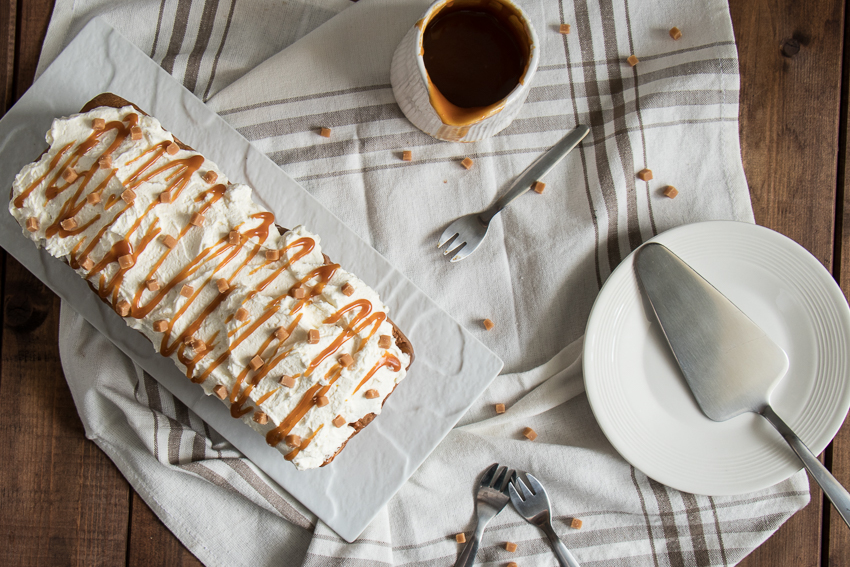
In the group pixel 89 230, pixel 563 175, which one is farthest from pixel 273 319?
pixel 563 175

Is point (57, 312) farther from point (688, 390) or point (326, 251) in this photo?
point (688, 390)

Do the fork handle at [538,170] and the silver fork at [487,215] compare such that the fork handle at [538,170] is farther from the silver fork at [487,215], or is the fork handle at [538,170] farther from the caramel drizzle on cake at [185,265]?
the caramel drizzle on cake at [185,265]

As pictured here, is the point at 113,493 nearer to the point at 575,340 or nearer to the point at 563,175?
the point at 575,340

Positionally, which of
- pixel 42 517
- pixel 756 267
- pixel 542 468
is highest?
pixel 756 267

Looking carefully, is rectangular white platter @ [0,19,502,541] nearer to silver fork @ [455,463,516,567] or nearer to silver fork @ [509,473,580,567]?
silver fork @ [455,463,516,567]

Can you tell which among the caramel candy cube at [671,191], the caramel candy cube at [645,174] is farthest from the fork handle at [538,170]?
the caramel candy cube at [671,191]
